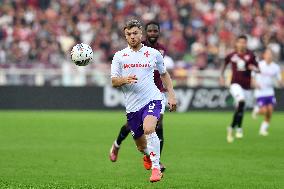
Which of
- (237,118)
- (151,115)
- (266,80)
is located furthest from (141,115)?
(266,80)

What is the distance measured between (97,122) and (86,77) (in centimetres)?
659

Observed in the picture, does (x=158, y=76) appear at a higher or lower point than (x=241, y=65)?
higher

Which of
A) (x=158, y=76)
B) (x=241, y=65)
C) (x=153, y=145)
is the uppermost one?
(x=158, y=76)

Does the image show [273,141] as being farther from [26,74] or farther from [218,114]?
[26,74]

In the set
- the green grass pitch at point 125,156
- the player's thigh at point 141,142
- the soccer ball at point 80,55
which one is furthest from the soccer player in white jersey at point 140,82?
the green grass pitch at point 125,156

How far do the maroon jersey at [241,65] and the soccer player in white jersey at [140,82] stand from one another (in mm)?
8332

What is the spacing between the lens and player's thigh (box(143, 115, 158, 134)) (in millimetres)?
11906

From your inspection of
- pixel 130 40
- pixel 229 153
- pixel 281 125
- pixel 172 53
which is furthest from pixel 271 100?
pixel 130 40

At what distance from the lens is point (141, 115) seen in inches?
488

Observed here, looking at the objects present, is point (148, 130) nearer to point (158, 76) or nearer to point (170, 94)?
point (170, 94)

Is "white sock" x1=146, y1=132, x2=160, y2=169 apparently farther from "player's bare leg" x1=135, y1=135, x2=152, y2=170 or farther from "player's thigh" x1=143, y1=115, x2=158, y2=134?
"player's bare leg" x1=135, y1=135, x2=152, y2=170

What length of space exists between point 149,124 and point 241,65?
29.6 ft

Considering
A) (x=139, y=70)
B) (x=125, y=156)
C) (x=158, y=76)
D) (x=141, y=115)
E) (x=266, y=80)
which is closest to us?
(x=139, y=70)

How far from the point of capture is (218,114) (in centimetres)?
3148
